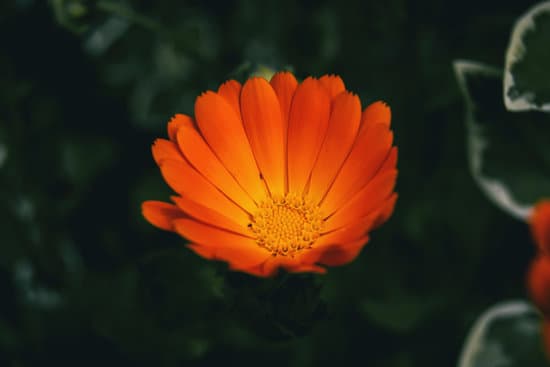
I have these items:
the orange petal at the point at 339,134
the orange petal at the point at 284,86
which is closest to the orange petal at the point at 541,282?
the orange petal at the point at 339,134

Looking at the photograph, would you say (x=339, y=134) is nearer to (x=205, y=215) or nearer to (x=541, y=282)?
(x=205, y=215)

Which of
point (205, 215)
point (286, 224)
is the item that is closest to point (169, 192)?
point (286, 224)

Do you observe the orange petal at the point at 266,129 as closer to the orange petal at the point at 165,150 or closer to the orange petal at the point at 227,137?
the orange petal at the point at 227,137

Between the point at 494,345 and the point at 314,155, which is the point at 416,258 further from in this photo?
the point at 314,155

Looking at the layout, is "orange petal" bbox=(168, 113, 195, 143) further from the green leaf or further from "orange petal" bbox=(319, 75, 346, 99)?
the green leaf

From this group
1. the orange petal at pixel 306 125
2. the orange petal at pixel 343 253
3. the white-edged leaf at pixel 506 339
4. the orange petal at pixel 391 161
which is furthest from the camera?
the white-edged leaf at pixel 506 339

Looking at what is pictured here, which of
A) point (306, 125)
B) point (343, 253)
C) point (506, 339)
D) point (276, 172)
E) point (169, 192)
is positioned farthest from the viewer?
point (169, 192)

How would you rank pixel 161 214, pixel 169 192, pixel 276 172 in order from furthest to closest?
1. pixel 169 192
2. pixel 276 172
3. pixel 161 214

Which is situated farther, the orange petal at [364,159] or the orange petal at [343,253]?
the orange petal at [364,159]
